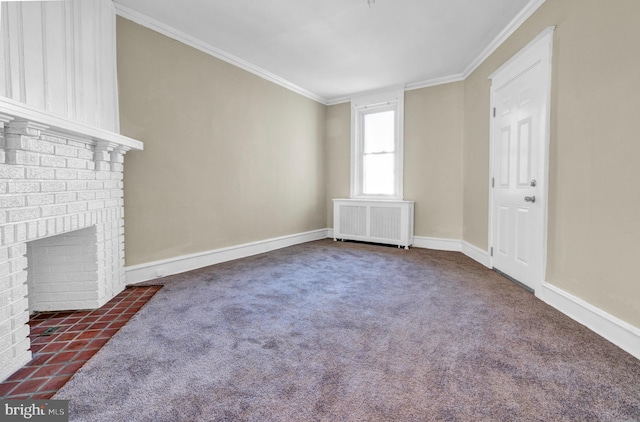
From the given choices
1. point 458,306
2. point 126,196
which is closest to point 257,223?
point 126,196

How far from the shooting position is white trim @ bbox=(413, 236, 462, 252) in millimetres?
4925

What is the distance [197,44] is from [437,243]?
179 inches

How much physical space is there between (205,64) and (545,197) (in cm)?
404

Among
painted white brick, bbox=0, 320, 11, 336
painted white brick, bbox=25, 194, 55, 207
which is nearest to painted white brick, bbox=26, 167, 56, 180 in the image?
painted white brick, bbox=25, 194, 55, 207

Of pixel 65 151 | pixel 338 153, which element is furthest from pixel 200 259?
pixel 338 153

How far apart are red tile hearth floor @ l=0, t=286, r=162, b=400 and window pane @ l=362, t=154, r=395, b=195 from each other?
13.6 ft

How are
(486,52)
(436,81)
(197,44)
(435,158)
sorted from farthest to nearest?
(435,158) → (436,81) → (486,52) → (197,44)

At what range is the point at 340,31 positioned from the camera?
3469 millimetres

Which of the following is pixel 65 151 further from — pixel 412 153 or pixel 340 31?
pixel 412 153

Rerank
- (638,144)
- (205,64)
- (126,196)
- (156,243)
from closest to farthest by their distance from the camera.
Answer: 1. (638,144)
2. (126,196)
3. (156,243)
4. (205,64)

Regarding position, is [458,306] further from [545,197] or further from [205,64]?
[205,64]

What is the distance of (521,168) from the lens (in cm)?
314

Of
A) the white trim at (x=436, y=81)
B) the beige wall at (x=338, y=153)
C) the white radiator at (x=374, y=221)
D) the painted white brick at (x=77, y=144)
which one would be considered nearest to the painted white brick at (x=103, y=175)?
the painted white brick at (x=77, y=144)

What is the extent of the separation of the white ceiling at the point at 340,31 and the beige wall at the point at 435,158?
40 centimetres
